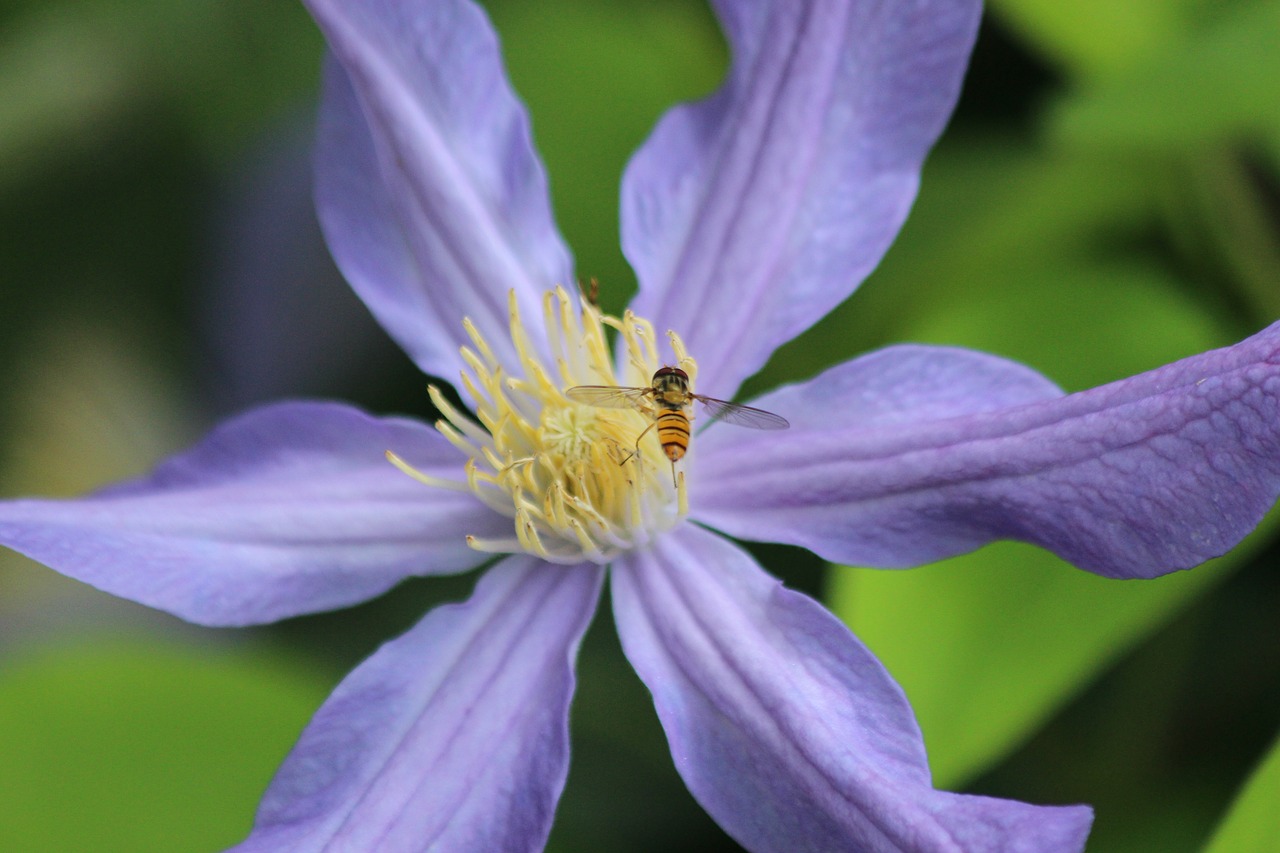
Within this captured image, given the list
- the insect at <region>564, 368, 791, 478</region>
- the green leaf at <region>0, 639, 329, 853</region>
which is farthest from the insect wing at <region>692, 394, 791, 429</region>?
the green leaf at <region>0, 639, 329, 853</region>

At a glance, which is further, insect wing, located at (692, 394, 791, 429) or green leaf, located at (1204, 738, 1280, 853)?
insect wing, located at (692, 394, 791, 429)

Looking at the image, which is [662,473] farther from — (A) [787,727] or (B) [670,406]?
(A) [787,727]

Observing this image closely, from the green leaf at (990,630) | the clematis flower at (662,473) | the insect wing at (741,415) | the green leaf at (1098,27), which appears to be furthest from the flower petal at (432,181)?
the green leaf at (1098,27)

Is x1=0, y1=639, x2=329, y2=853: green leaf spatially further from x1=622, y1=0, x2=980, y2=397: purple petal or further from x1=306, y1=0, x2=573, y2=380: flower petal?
x1=622, y1=0, x2=980, y2=397: purple petal

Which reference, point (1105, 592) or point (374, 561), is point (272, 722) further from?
point (1105, 592)

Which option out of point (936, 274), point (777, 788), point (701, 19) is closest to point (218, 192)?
point (701, 19)

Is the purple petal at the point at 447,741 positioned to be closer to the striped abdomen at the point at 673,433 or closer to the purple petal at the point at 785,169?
the striped abdomen at the point at 673,433
